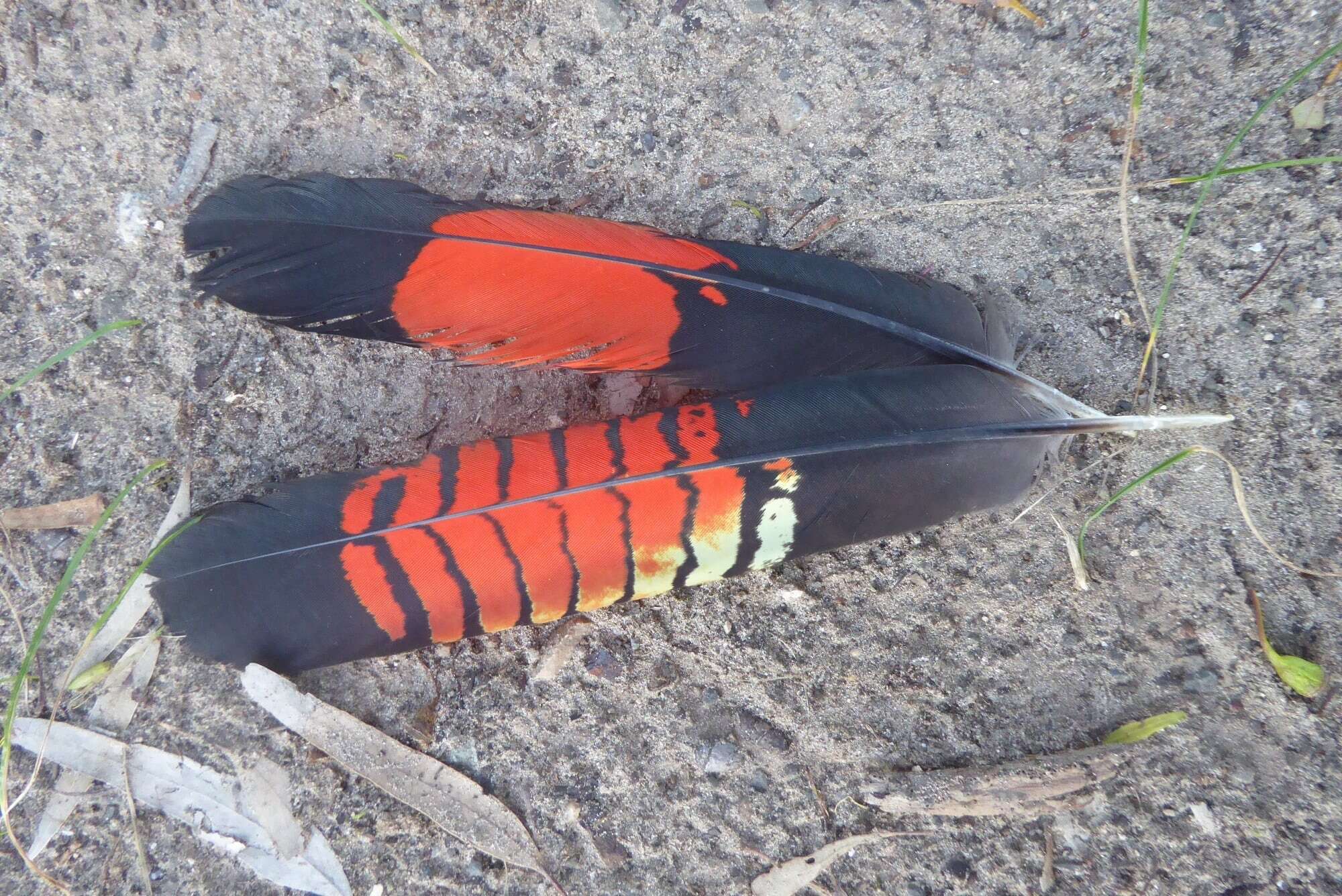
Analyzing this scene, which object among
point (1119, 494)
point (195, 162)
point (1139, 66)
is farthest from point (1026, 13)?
point (195, 162)

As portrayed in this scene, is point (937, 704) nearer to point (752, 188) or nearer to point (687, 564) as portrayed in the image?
point (687, 564)

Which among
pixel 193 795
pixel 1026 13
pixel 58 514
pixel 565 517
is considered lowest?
pixel 193 795

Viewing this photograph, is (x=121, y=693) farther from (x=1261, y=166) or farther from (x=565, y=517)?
(x=1261, y=166)

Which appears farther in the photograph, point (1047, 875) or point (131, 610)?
point (131, 610)

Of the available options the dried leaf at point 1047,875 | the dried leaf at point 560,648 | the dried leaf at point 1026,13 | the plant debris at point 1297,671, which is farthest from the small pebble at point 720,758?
the dried leaf at point 1026,13

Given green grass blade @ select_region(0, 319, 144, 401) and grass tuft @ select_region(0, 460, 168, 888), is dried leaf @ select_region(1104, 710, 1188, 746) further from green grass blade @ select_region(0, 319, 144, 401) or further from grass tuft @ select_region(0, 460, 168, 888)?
green grass blade @ select_region(0, 319, 144, 401)
